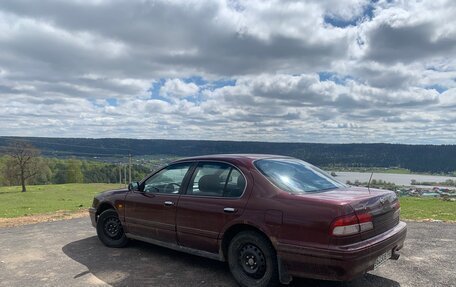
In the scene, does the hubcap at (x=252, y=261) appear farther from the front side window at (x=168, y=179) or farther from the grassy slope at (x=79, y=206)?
the grassy slope at (x=79, y=206)

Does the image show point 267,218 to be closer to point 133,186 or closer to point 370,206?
point 370,206

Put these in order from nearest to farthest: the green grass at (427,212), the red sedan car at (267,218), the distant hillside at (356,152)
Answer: the red sedan car at (267,218) → the green grass at (427,212) → the distant hillside at (356,152)

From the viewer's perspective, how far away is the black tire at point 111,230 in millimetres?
6539

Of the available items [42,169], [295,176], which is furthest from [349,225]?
[42,169]

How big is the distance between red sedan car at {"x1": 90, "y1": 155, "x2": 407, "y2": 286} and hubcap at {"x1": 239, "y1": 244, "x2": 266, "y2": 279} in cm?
1

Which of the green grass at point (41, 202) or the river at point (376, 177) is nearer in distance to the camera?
the river at point (376, 177)

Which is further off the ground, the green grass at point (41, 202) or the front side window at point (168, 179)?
the front side window at point (168, 179)

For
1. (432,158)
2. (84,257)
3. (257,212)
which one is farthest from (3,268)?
(432,158)

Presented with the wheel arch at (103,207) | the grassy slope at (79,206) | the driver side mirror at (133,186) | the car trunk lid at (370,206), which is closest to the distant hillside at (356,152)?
the grassy slope at (79,206)

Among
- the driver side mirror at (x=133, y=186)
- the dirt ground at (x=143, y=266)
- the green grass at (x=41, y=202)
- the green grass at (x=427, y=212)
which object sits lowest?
the green grass at (x=41, y=202)

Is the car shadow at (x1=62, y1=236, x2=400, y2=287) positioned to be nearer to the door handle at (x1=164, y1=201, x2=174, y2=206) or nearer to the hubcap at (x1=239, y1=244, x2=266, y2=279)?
the hubcap at (x1=239, y1=244, x2=266, y2=279)

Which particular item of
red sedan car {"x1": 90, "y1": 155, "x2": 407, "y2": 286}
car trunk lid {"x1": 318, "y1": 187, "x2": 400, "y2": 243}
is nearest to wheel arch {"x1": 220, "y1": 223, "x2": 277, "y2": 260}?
red sedan car {"x1": 90, "y1": 155, "x2": 407, "y2": 286}

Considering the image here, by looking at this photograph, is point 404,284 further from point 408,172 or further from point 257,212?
point 408,172

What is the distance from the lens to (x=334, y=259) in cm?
390
